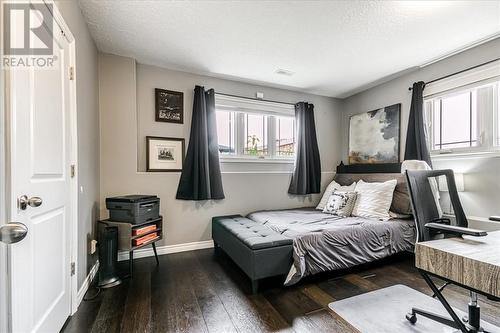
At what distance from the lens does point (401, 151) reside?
334 centimetres

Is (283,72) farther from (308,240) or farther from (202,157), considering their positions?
(308,240)

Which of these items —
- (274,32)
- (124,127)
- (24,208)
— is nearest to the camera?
(24,208)

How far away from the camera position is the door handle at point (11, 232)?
3.03 ft

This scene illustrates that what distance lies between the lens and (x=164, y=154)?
3.04 m

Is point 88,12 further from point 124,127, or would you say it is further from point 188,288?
point 188,288

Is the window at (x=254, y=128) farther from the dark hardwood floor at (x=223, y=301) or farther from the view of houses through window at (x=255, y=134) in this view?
the dark hardwood floor at (x=223, y=301)

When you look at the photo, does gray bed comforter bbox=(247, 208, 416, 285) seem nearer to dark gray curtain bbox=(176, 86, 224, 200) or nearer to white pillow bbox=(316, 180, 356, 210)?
white pillow bbox=(316, 180, 356, 210)

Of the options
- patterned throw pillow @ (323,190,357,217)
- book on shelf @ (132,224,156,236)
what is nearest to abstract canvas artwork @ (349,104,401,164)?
patterned throw pillow @ (323,190,357,217)

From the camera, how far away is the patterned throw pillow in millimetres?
3154

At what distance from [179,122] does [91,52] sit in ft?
3.87

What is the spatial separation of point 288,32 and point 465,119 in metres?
2.37

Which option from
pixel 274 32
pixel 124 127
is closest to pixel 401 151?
pixel 274 32

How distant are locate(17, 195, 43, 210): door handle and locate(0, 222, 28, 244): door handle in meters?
0.13

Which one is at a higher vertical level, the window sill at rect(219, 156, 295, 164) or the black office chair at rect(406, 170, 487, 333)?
the window sill at rect(219, 156, 295, 164)
